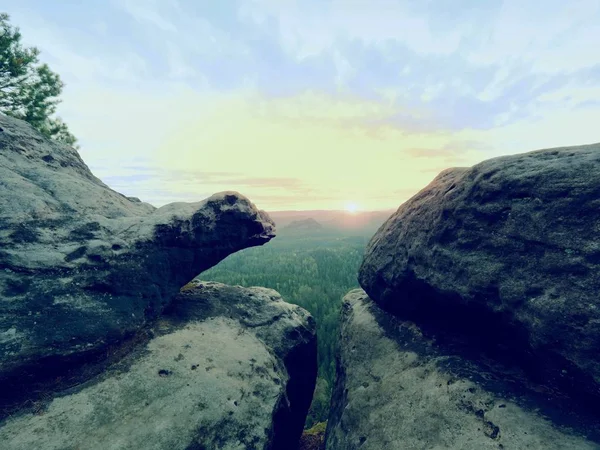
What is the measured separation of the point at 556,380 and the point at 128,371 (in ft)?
24.7

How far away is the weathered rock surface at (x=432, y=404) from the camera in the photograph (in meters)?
5.09

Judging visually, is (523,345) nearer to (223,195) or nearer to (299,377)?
(299,377)

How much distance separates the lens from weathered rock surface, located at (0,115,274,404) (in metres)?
6.03

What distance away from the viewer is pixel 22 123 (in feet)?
31.6

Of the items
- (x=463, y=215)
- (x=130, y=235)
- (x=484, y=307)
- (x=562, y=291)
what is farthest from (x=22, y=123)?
(x=562, y=291)

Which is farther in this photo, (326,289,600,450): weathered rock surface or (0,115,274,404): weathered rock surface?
(0,115,274,404): weathered rock surface

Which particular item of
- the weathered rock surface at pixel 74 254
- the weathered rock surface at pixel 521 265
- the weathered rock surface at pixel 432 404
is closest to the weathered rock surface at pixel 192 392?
the weathered rock surface at pixel 74 254

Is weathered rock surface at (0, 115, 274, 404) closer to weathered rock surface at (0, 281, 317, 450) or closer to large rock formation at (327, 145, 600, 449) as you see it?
weathered rock surface at (0, 281, 317, 450)

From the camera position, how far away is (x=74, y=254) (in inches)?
A: 280

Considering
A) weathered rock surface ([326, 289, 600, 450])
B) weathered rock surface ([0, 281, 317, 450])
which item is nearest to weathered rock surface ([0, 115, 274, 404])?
weathered rock surface ([0, 281, 317, 450])

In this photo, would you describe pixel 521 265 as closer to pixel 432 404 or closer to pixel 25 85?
pixel 432 404

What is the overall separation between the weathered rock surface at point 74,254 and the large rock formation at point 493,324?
5.10m

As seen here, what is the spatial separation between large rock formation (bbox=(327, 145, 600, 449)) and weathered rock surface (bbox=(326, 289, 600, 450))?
0.02m

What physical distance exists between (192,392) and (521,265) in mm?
6440
